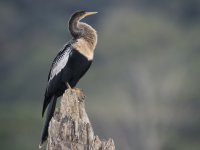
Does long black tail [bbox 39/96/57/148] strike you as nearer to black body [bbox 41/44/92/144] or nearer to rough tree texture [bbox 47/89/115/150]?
black body [bbox 41/44/92/144]

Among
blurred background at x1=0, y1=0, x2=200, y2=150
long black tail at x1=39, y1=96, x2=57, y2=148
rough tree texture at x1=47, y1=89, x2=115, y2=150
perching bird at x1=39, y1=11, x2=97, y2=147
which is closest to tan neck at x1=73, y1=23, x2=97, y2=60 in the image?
perching bird at x1=39, y1=11, x2=97, y2=147

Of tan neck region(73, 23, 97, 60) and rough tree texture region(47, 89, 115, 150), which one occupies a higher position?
tan neck region(73, 23, 97, 60)

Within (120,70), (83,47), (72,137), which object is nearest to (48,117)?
(83,47)

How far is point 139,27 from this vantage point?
5856cm

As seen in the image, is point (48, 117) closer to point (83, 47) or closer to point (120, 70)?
point (83, 47)

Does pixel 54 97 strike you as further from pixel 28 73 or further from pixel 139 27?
pixel 139 27

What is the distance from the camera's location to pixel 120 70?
161 feet

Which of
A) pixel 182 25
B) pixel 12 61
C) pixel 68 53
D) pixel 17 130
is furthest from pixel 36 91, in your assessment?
pixel 68 53

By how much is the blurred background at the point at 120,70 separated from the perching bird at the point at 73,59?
1892 centimetres

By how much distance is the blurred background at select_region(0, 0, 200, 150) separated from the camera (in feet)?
127

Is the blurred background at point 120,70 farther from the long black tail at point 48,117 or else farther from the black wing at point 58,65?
the long black tail at point 48,117

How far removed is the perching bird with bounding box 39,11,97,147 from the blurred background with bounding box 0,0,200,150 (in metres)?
18.9

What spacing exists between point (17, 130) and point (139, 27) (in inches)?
805

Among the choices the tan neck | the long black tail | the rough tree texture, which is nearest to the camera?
the rough tree texture
